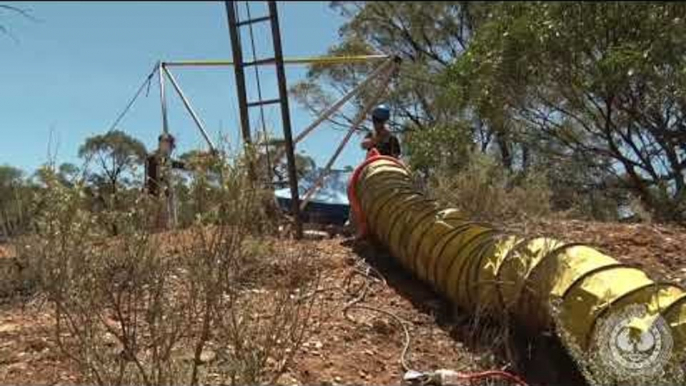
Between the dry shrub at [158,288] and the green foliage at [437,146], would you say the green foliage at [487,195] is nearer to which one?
the green foliage at [437,146]

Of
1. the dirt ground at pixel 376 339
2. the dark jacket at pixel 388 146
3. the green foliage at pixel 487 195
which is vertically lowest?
the dirt ground at pixel 376 339

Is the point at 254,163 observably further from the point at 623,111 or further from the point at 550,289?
the point at 623,111

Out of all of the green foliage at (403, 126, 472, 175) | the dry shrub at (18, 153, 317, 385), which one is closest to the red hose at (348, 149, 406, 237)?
the dry shrub at (18, 153, 317, 385)

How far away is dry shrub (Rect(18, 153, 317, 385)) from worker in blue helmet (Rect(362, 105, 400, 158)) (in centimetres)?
422

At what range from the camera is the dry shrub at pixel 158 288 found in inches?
138

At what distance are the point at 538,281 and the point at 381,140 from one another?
11.9 feet

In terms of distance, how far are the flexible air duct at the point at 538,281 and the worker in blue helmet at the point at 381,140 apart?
152cm

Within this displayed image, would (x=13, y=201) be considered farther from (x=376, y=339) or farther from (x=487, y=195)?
(x=487, y=195)

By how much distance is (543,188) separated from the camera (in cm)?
936

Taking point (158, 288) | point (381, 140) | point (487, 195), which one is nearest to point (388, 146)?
point (381, 140)

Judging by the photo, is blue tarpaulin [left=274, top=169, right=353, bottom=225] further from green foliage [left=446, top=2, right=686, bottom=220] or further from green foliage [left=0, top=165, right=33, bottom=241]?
green foliage [left=0, top=165, right=33, bottom=241]

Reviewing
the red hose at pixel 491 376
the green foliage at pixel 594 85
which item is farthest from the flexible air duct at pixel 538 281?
the green foliage at pixel 594 85

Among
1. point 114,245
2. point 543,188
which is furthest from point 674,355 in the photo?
point 543,188

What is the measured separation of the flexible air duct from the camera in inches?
156
